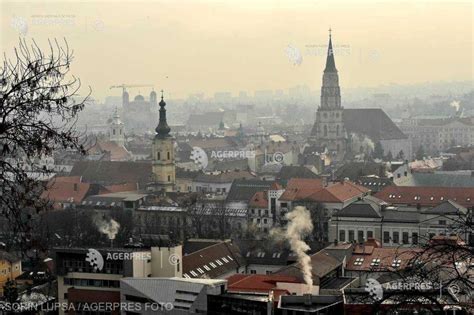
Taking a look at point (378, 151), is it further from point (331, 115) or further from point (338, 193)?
point (338, 193)

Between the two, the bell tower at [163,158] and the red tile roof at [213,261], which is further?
the bell tower at [163,158]

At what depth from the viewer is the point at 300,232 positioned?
3180cm

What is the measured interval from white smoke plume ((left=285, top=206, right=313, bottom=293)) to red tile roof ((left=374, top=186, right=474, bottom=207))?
3.72 meters

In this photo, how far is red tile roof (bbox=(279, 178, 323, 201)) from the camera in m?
36.7

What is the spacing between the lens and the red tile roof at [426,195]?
3419 centimetres

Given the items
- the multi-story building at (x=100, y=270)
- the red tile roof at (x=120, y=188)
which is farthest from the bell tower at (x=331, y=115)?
the multi-story building at (x=100, y=270)

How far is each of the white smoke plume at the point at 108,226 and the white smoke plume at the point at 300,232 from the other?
5984 millimetres

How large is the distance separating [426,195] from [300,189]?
18.0 feet

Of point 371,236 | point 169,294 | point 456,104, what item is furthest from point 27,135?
point 456,104

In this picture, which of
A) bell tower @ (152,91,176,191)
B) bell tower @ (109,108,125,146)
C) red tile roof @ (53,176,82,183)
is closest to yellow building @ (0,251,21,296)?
bell tower @ (152,91,176,191)

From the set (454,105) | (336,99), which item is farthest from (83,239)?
(454,105)

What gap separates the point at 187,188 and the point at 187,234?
601 inches

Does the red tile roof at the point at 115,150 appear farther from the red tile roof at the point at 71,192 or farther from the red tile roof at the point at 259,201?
the red tile roof at the point at 259,201

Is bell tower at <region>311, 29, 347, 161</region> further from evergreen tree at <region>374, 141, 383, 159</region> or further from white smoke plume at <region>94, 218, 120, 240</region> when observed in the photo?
white smoke plume at <region>94, 218, 120, 240</region>
